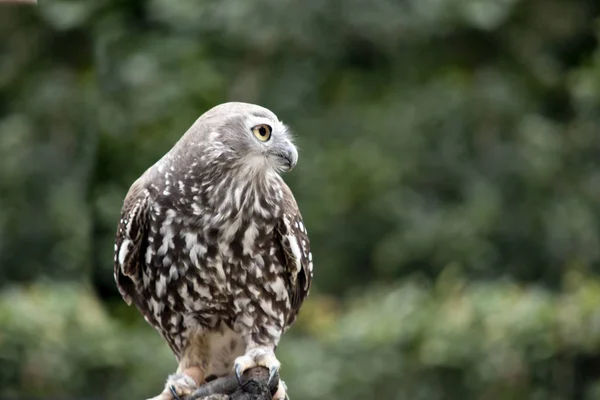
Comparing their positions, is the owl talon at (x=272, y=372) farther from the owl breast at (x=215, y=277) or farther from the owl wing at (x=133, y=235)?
the owl wing at (x=133, y=235)

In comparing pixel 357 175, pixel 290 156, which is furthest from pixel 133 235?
pixel 357 175

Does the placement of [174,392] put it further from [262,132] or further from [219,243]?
[262,132]

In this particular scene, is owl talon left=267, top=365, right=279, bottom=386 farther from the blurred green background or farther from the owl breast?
the blurred green background

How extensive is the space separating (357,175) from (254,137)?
15.1 feet

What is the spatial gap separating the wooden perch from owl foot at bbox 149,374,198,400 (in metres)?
0.11

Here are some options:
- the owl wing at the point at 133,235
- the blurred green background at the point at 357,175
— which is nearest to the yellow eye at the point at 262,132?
the owl wing at the point at 133,235

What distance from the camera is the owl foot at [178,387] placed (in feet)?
14.0

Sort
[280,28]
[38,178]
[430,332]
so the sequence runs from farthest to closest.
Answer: [280,28]
[430,332]
[38,178]

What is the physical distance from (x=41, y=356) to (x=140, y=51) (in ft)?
9.80

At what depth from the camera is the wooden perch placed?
4.08 metres

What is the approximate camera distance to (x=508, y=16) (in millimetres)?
8406

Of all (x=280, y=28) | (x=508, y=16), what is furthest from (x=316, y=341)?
(x=508, y=16)

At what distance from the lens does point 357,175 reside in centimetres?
867

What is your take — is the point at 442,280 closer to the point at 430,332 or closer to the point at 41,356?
the point at 430,332
